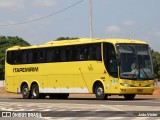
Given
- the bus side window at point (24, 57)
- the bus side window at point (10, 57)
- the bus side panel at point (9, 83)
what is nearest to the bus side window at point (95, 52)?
the bus side window at point (24, 57)

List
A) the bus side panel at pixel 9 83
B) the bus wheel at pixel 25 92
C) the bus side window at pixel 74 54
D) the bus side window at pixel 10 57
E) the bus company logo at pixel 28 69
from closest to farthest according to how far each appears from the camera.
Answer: the bus side window at pixel 74 54 → the bus company logo at pixel 28 69 → the bus wheel at pixel 25 92 → the bus side window at pixel 10 57 → the bus side panel at pixel 9 83

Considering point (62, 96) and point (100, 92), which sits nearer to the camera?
point (100, 92)

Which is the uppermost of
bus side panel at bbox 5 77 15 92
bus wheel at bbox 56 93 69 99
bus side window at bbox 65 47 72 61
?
bus side window at bbox 65 47 72 61

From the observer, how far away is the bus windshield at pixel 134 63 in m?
31.8

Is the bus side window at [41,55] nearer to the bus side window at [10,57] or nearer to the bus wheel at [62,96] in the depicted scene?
the bus wheel at [62,96]

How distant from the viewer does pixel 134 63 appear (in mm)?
32062

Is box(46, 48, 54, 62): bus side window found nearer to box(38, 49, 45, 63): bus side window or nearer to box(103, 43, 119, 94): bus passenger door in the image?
box(38, 49, 45, 63): bus side window

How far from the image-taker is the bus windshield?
31828 millimetres

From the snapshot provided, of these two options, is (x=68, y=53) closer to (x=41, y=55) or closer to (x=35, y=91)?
(x=41, y=55)

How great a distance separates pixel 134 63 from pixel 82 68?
3.63m

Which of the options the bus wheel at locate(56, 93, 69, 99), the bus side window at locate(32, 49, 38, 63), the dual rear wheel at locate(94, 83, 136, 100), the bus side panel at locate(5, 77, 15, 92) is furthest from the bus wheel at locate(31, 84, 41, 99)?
the dual rear wheel at locate(94, 83, 136, 100)

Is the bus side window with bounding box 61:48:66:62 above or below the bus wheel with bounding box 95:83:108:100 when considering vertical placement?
above

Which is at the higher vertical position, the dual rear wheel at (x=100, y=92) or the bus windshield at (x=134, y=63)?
the bus windshield at (x=134, y=63)

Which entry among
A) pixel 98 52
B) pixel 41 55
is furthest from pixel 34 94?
pixel 98 52
